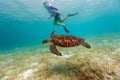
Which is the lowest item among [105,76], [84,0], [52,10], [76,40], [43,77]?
[105,76]

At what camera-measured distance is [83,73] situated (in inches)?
277

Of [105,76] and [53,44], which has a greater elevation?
[53,44]

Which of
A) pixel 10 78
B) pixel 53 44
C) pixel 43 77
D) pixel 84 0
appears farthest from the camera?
pixel 84 0

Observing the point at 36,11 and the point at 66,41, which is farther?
the point at 36,11

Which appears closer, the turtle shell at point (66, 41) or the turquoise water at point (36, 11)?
the turtle shell at point (66, 41)

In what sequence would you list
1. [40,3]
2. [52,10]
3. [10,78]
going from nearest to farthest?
[10,78], [52,10], [40,3]

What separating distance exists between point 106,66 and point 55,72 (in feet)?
8.45

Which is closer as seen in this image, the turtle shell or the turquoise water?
the turtle shell

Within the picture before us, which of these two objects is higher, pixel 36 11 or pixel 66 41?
pixel 36 11

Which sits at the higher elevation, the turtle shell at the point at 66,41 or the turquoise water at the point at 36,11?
the turquoise water at the point at 36,11

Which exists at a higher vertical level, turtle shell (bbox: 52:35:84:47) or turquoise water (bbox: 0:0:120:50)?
turquoise water (bbox: 0:0:120:50)

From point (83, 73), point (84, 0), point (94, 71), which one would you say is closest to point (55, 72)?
point (83, 73)

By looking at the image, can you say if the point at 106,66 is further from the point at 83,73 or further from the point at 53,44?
the point at 53,44

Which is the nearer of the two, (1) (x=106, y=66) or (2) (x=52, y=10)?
(1) (x=106, y=66)
